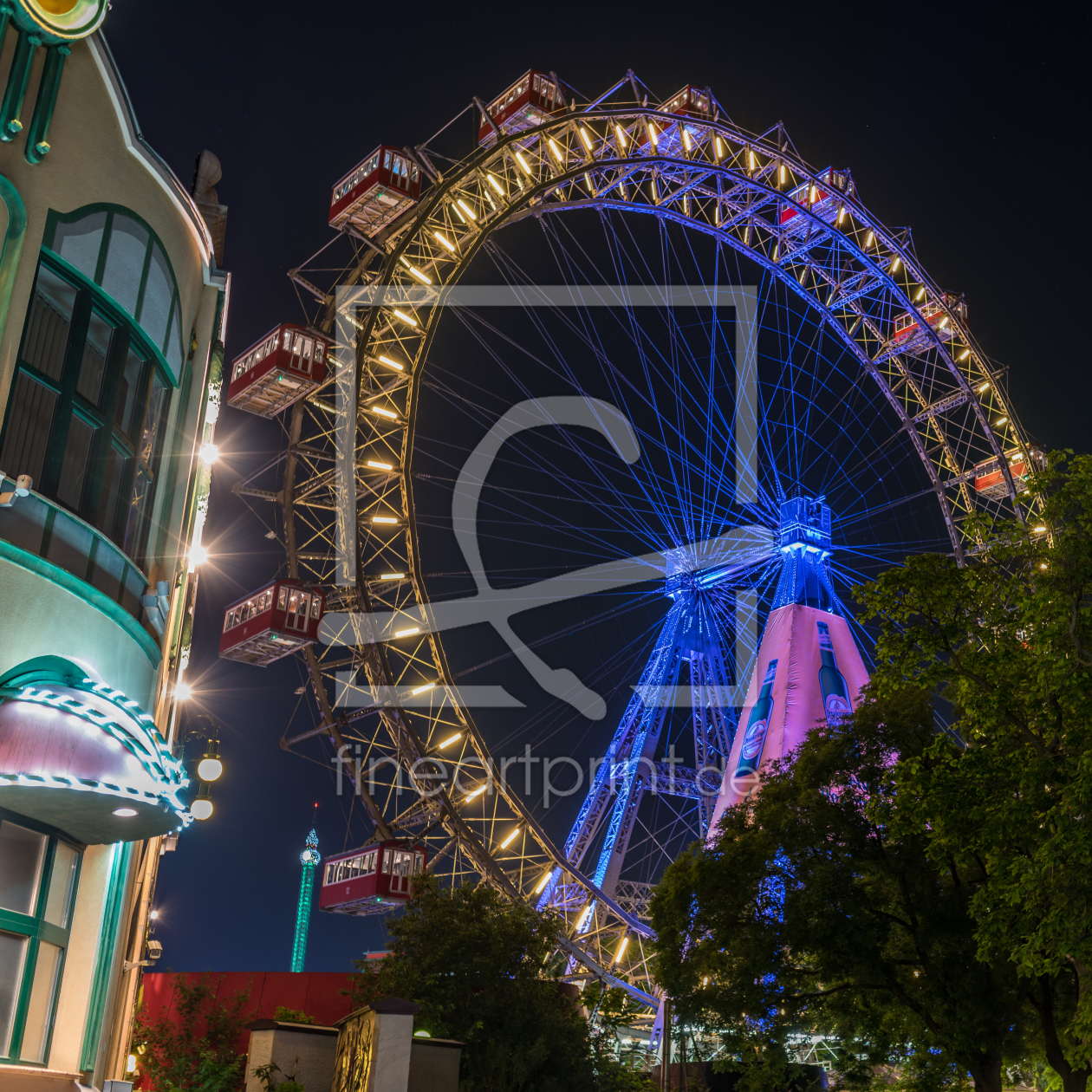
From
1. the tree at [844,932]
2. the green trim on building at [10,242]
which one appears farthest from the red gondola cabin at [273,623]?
the green trim on building at [10,242]

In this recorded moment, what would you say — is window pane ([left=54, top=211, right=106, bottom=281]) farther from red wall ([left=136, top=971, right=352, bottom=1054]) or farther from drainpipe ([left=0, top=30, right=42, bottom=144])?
red wall ([left=136, top=971, right=352, bottom=1054])

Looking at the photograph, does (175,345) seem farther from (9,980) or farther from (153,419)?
(9,980)

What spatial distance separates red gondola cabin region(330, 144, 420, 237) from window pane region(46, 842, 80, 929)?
2553 cm

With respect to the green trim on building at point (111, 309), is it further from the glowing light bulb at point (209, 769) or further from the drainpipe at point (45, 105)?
the glowing light bulb at point (209, 769)

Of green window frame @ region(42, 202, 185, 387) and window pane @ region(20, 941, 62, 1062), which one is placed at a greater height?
green window frame @ region(42, 202, 185, 387)

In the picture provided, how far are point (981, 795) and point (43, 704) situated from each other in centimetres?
1130

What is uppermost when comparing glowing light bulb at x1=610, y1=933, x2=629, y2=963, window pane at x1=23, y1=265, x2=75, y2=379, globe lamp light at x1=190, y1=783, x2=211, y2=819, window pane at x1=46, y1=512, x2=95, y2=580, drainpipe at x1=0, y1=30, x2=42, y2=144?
drainpipe at x1=0, y1=30, x2=42, y2=144

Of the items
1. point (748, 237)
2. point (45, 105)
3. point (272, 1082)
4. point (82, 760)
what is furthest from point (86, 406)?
point (748, 237)

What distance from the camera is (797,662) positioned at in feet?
108

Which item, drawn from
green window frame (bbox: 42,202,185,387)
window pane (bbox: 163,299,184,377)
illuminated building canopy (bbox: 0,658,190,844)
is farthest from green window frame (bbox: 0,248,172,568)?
illuminated building canopy (bbox: 0,658,190,844)

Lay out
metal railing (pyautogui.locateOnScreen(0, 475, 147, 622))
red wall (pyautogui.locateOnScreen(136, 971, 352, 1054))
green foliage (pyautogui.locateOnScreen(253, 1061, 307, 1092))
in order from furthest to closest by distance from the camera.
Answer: red wall (pyautogui.locateOnScreen(136, 971, 352, 1054))
green foliage (pyautogui.locateOnScreen(253, 1061, 307, 1092))
metal railing (pyautogui.locateOnScreen(0, 475, 147, 622))

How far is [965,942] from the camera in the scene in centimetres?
1728

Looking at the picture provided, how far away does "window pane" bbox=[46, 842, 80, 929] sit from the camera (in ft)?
30.9

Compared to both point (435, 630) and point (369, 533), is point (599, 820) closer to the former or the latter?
point (435, 630)
